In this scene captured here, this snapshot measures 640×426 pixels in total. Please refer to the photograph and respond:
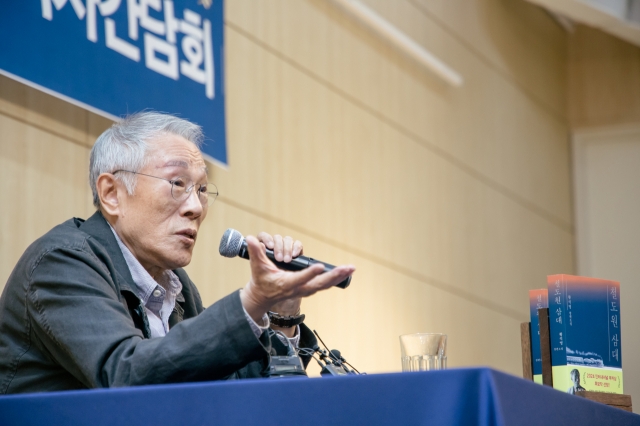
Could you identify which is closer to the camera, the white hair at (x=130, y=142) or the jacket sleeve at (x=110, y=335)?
the jacket sleeve at (x=110, y=335)

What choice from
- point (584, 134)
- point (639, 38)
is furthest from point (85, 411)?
point (584, 134)

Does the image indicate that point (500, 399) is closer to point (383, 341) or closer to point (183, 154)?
point (183, 154)

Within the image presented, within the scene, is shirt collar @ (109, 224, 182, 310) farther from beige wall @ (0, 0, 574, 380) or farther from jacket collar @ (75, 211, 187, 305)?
beige wall @ (0, 0, 574, 380)

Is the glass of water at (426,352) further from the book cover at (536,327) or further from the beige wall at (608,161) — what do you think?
the beige wall at (608,161)

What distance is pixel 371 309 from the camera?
4859 millimetres

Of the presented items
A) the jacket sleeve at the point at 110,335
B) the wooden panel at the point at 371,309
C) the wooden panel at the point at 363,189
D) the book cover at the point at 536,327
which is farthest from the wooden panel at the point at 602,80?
the jacket sleeve at the point at 110,335

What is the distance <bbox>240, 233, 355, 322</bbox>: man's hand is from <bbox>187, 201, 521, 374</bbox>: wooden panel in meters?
2.19

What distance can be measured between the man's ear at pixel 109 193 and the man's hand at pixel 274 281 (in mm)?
617

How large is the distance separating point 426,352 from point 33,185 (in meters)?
1.69

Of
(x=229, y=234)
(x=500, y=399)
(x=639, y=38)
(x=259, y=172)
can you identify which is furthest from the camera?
(x=639, y=38)

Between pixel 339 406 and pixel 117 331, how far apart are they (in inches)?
17.8

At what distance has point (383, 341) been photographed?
493 centimetres

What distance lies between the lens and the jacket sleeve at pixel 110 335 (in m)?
1.38

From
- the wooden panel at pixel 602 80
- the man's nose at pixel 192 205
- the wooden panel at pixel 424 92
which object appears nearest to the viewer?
the man's nose at pixel 192 205
